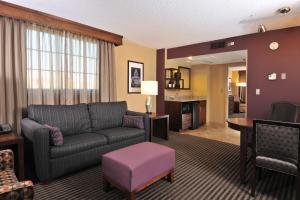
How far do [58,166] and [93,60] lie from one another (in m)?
2.24

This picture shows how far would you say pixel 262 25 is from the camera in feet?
10.2

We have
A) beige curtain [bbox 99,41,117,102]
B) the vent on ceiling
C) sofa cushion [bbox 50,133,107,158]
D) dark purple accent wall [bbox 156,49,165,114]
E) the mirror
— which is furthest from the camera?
the mirror

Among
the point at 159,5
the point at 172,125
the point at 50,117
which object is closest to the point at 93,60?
the point at 50,117

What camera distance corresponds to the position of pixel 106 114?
11.4 feet

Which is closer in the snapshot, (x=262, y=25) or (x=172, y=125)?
(x=262, y=25)

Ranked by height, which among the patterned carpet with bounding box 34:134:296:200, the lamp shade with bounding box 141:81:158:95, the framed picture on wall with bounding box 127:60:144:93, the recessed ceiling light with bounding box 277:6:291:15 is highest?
the recessed ceiling light with bounding box 277:6:291:15

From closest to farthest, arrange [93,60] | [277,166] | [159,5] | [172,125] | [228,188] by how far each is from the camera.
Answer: [277,166]
[228,188]
[159,5]
[93,60]
[172,125]

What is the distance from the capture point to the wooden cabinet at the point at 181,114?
5062 mm

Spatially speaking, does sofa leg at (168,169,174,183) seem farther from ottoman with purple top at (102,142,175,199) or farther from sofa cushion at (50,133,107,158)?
sofa cushion at (50,133,107,158)

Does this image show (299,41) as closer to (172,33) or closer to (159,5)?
(172,33)

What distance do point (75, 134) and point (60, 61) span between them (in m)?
1.34

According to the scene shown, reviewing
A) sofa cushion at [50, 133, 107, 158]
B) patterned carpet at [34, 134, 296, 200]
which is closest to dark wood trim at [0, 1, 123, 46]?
sofa cushion at [50, 133, 107, 158]

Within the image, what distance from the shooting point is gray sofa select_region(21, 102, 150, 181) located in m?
2.23

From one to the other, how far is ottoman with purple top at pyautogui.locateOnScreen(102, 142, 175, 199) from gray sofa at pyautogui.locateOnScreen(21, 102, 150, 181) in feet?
2.07
